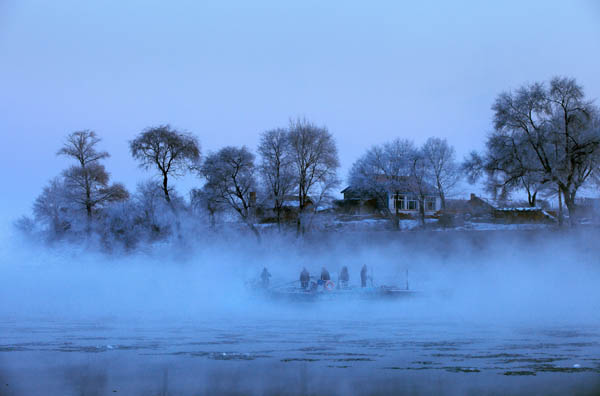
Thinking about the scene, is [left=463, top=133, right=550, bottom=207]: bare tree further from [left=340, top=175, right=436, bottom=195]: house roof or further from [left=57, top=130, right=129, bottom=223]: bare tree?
[left=57, top=130, right=129, bottom=223]: bare tree

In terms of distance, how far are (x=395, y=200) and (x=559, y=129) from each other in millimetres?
26769

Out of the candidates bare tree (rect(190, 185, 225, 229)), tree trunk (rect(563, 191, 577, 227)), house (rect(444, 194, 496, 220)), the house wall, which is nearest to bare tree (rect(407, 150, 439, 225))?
the house wall

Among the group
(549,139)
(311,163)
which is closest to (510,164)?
(549,139)

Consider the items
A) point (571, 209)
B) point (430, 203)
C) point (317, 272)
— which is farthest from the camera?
point (430, 203)

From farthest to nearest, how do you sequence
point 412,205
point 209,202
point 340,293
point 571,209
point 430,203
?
1. point 412,205
2. point 430,203
3. point 209,202
4. point 571,209
5. point 340,293

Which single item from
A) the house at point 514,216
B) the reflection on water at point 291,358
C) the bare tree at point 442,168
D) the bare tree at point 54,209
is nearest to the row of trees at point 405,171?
the bare tree at point 442,168

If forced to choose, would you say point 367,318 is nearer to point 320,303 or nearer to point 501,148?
point 320,303

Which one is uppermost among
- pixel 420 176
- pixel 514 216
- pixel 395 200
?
pixel 420 176

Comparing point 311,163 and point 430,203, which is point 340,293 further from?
→ point 430,203

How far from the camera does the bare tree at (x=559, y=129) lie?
44.8 metres

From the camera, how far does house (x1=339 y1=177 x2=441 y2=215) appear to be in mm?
66312

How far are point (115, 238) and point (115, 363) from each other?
36.5 m

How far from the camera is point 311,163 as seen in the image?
5247 centimetres

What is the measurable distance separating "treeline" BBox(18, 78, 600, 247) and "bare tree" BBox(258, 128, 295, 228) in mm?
83
